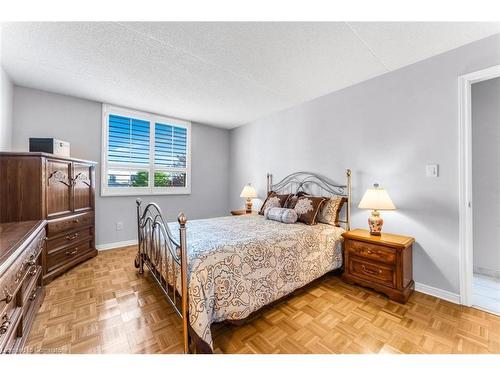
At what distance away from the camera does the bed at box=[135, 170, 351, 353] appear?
135 cm

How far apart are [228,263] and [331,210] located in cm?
169

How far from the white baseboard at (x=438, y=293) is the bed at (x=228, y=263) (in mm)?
792

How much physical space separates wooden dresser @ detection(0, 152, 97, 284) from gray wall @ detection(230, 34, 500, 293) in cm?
330

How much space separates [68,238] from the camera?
2629mm

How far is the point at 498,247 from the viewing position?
243cm

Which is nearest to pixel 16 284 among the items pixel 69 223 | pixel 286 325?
pixel 69 223

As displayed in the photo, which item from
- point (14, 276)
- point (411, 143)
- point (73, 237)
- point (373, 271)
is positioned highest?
point (411, 143)

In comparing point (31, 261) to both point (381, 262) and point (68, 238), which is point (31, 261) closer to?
point (68, 238)

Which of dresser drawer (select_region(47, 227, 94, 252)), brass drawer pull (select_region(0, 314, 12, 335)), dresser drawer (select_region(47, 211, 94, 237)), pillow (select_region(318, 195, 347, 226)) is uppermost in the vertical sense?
pillow (select_region(318, 195, 347, 226))

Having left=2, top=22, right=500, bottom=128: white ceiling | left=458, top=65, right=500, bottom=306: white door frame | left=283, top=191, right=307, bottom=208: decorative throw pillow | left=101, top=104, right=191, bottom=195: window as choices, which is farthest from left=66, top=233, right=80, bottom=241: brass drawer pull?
left=458, top=65, right=500, bottom=306: white door frame

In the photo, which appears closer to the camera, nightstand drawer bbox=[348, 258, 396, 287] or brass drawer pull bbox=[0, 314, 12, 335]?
brass drawer pull bbox=[0, 314, 12, 335]

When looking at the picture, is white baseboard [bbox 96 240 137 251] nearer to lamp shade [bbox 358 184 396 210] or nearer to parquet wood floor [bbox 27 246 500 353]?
parquet wood floor [bbox 27 246 500 353]
